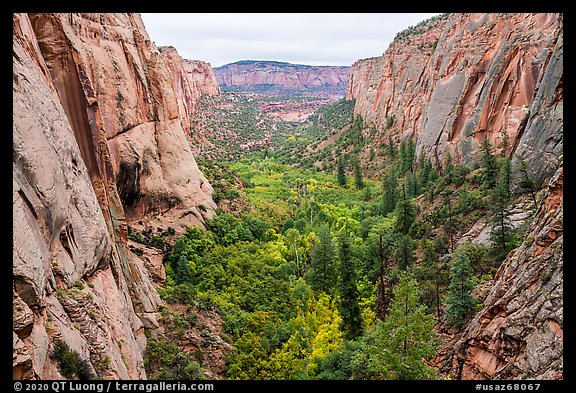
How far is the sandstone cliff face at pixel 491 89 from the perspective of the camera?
101 feet

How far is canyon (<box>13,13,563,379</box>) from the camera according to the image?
11.5 metres

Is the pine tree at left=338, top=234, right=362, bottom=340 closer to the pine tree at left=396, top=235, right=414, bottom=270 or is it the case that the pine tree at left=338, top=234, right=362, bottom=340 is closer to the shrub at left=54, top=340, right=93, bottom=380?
the pine tree at left=396, top=235, right=414, bottom=270

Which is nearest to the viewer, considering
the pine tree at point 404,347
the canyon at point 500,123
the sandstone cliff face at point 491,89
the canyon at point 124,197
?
the canyon at point 124,197

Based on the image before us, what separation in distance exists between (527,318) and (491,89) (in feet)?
122

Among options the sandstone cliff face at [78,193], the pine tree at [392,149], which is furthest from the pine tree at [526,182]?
the pine tree at [392,149]

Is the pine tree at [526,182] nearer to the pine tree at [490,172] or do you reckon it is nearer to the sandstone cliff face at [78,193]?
the pine tree at [490,172]

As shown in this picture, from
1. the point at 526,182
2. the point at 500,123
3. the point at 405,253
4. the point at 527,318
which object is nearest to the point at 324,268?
the point at 405,253

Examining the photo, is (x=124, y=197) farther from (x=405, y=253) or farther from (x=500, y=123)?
(x=500, y=123)

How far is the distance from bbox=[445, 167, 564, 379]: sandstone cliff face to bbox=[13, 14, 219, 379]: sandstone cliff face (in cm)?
1365

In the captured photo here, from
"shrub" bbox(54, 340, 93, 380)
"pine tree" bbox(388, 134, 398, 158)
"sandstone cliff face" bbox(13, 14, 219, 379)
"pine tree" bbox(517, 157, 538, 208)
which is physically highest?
"sandstone cliff face" bbox(13, 14, 219, 379)

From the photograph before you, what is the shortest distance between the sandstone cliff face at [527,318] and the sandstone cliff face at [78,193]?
13.7 meters

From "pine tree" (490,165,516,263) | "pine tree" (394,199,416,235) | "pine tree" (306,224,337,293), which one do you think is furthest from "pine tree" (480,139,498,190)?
"pine tree" (306,224,337,293)

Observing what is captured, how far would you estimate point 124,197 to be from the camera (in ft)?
89.4
